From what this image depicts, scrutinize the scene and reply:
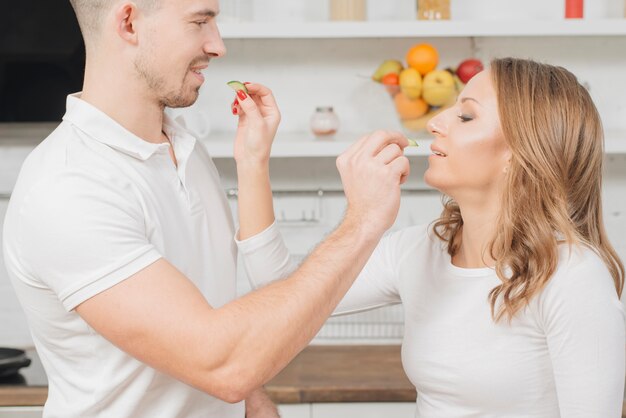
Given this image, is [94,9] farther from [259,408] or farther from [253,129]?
[259,408]

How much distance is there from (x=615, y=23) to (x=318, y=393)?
1.30 meters

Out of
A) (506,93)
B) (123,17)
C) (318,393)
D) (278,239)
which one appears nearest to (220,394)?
(278,239)

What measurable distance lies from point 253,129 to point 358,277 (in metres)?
0.39

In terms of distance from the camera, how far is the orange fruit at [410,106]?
263 centimetres

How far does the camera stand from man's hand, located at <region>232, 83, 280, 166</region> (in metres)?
1.62

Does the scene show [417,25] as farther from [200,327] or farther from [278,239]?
[200,327]

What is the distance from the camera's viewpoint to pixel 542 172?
5.15 feet

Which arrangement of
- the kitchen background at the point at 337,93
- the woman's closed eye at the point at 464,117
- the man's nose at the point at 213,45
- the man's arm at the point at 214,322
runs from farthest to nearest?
the kitchen background at the point at 337,93 < the woman's closed eye at the point at 464,117 < the man's nose at the point at 213,45 < the man's arm at the point at 214,322

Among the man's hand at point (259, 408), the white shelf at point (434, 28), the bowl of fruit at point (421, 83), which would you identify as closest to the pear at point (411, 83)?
the bowl of fruit at point (421, 83)

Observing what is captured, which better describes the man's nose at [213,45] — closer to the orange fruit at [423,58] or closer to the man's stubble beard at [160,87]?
the man's stubble beard at [160,87]

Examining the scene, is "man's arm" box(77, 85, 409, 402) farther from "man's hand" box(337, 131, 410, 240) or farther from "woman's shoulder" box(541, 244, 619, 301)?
"woman's shoulder" box(541, 244, 619, 301)

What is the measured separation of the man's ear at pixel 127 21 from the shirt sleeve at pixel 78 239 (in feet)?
0.83

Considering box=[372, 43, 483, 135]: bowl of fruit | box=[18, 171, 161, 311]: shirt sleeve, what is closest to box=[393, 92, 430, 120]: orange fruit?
box=[372, 43, 483, 135]: bowl of fruit

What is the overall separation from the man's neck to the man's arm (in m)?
0.29
